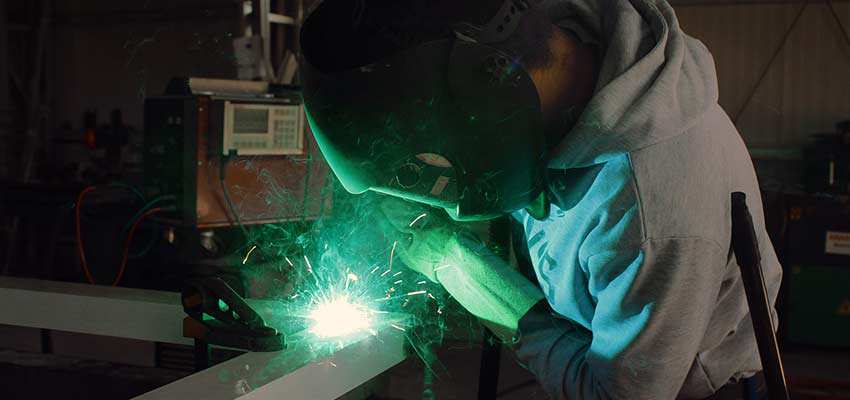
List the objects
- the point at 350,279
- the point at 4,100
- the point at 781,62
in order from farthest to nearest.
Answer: the point at 4,100 → the point at 781,62 → the point at 350,279

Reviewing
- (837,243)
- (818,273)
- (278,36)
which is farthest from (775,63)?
(278,36)

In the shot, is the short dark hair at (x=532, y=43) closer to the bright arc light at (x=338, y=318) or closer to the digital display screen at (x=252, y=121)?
the bright arc light at (x=338, y=318)

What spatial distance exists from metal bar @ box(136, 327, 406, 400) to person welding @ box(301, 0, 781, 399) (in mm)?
218

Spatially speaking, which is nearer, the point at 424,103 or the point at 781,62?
the point at 424,103

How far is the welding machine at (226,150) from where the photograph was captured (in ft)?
9.32

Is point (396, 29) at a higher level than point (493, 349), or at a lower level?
higher

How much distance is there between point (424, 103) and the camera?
100cm

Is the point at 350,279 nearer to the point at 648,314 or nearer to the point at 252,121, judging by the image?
the point at 648,314

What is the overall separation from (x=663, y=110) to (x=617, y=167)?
0.09m

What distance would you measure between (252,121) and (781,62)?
436cm

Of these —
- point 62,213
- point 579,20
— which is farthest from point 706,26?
point 579,20

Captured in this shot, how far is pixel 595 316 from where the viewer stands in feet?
3.62

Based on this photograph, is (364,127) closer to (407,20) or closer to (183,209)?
(407,20)

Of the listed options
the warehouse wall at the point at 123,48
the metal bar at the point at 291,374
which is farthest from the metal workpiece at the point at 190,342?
the warehouse wall at the point at 123,48
